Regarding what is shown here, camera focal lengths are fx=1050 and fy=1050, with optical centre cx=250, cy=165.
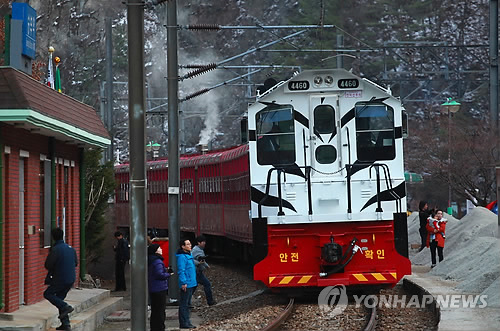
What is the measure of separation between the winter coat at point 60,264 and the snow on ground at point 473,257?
6951 millimetres

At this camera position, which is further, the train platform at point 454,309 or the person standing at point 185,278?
the person standing at point 185,278

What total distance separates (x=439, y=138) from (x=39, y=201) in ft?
143

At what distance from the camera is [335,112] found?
18734 millimetres

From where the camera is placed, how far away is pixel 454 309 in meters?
16.8

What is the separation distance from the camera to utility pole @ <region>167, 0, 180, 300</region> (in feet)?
70.4

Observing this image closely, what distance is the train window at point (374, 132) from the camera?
733 inches

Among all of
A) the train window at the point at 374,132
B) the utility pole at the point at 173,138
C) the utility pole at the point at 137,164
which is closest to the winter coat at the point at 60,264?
the utility pole at the point at 137,164

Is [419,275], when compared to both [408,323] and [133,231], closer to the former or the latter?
[408,323]

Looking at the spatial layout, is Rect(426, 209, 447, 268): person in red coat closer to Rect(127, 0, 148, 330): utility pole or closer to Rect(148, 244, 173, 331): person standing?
Rect(148, 244, 173, 331): person standing

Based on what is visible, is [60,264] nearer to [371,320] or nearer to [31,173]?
[31,173]

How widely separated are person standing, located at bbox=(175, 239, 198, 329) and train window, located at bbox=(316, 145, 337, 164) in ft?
9.97

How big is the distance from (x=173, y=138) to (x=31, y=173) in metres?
4.89

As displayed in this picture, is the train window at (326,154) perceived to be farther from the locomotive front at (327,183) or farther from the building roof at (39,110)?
the building roof at (39,110)

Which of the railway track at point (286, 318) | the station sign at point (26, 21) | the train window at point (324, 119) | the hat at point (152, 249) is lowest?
the railway track at point (286, 318)
